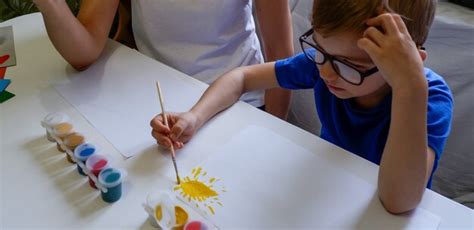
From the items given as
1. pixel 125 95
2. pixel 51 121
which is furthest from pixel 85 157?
pixel 125 95

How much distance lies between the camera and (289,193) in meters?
0.62

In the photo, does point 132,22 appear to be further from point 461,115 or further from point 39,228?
point 461,115

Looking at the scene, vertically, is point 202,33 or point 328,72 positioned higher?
point 328,72

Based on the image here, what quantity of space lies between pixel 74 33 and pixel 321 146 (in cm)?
65

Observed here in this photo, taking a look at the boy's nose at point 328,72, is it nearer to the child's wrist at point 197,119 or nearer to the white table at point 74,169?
the white table at point 74,169

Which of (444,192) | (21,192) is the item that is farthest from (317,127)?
(21,192)

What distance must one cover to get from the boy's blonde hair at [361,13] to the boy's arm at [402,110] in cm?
3

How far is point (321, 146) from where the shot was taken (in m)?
0.71

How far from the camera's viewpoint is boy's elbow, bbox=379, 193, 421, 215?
57cm

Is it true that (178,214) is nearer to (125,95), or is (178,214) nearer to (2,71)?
(125,95)

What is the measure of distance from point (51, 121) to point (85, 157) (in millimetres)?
137

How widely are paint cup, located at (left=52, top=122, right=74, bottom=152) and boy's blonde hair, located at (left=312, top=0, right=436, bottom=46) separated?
0.47 metres

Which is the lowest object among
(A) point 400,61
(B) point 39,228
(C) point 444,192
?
(C) point 444,192

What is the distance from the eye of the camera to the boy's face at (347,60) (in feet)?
2.10
